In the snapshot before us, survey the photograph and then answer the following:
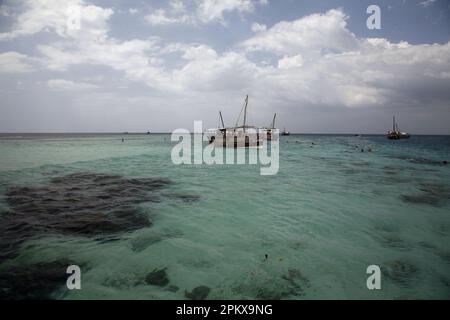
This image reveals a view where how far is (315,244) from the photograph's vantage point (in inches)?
307

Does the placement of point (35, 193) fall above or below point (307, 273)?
above

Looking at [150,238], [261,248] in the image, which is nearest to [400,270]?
[261,248]

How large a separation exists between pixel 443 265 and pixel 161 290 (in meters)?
7.28

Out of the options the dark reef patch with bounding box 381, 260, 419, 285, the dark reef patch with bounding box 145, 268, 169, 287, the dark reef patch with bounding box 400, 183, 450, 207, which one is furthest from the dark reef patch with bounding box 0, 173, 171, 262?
the dark reef patch with bounding box 400, 183, 450, 207

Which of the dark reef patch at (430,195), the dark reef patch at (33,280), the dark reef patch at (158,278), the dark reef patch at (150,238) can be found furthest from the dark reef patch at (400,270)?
the dark reef patch at (430,195)

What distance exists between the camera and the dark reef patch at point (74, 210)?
8.10m

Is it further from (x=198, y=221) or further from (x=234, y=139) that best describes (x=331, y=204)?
(x=234, y=139)

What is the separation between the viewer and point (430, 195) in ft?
47.3

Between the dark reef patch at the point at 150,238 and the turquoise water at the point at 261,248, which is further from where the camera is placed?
the dark reef patch at the point at 150,238

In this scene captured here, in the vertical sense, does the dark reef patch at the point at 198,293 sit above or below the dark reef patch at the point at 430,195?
below

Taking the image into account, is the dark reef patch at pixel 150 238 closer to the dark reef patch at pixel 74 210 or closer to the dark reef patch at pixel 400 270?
the dark reef patch at pixel 74 210

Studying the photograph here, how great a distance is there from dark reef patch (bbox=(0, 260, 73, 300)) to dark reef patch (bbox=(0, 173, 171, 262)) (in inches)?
42.8

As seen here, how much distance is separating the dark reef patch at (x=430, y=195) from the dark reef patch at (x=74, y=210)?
13397 mm
